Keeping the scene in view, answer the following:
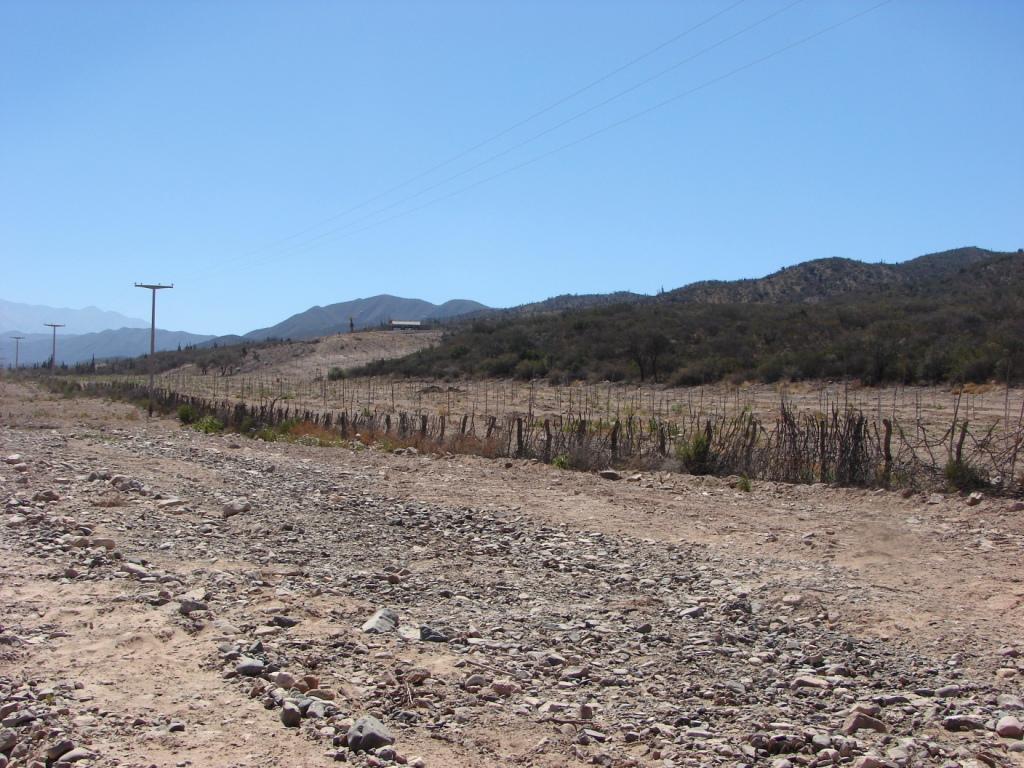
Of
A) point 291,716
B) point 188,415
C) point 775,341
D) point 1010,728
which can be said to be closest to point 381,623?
point 291,716

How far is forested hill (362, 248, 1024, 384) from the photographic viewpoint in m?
30.2

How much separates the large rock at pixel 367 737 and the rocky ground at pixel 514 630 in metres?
0.01

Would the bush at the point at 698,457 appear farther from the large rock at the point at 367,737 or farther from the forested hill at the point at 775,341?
the forested hill at the point at 775,341

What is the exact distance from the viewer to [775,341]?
134 feet

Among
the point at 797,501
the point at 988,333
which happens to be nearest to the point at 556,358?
the point at 988,333

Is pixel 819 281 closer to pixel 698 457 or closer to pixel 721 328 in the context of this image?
pixel 721 328

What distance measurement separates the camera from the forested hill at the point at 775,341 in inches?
1187

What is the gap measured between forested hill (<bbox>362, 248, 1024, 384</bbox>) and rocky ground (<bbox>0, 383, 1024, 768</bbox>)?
576 inches

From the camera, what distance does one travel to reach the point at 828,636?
6.11 metres

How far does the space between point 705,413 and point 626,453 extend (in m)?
11.4

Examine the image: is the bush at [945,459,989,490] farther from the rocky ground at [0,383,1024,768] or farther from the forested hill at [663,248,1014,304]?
the forested hill at [663,248,1014,304]

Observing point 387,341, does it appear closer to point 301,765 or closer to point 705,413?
point 705,413

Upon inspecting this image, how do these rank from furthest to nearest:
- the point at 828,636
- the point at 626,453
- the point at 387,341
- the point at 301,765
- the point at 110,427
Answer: the point at 387,341
the point at 110,427
the point at 626,453
the point at 828,636
the point at 301,765

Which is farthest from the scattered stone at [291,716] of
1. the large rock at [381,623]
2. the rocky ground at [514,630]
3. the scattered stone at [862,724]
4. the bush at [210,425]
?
the bush at [210,425]
